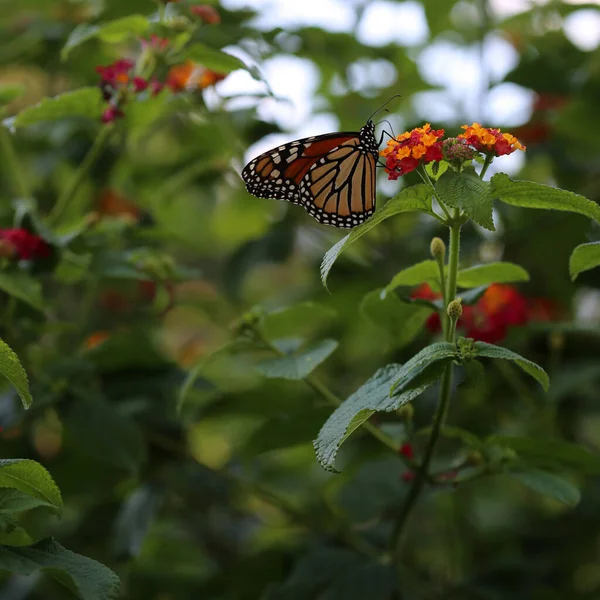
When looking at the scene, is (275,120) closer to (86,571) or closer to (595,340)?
(595,340)

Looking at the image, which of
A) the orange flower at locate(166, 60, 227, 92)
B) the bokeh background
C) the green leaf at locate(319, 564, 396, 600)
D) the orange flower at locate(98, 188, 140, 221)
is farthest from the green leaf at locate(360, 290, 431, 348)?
the orange flower at locate(98, 188, 140, 221)

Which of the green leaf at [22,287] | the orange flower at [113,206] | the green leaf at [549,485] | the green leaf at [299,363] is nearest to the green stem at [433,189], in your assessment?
the green leaf at [299,363]

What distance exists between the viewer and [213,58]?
127cm

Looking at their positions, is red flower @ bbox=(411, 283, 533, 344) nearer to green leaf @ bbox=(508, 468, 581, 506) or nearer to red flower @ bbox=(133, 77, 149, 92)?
green leaf @ bbox=(508, 468, 581, 506)

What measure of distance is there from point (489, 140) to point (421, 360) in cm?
28

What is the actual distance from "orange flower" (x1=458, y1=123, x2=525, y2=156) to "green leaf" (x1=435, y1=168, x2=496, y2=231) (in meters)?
0.03

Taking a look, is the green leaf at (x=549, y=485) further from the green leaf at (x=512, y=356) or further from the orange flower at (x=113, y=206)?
the orange flower at (x=113, y=206)

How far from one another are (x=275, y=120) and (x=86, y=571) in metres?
1.19

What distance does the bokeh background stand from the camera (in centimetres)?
140

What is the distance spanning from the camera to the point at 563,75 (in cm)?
184

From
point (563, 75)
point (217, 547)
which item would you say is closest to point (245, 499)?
point (217, 547)

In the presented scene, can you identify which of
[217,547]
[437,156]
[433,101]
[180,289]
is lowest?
[217,547]

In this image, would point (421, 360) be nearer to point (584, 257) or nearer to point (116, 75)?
point (584, 257)

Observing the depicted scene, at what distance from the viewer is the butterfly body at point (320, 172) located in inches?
51.7
